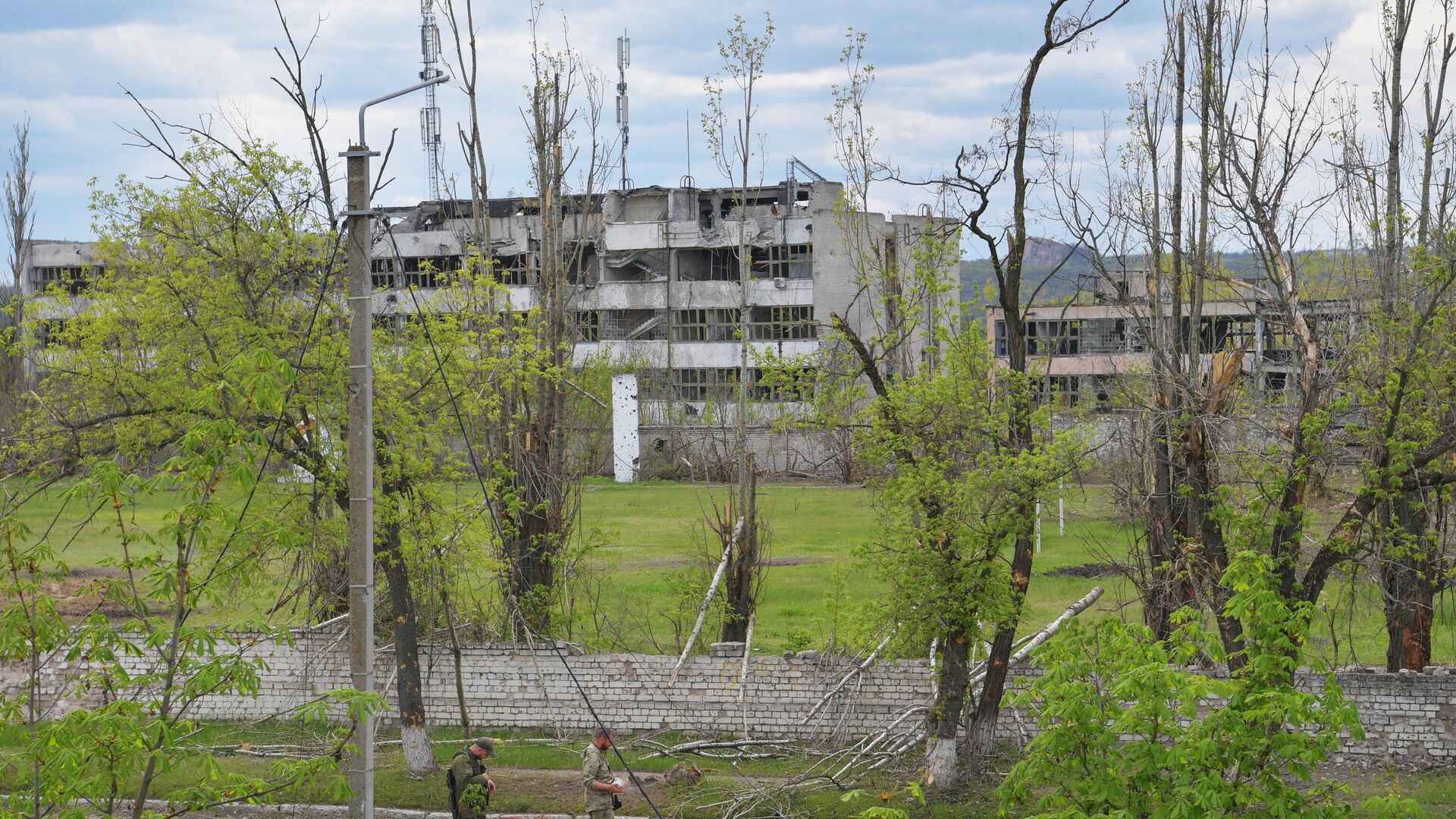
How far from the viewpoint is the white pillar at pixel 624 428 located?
170ft

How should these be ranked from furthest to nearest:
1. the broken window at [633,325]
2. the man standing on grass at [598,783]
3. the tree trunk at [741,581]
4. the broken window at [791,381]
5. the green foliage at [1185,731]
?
the broken window at [633,325], the tree trunk at [741,581], the broken window at [791,381], the man standing on grass at [598,783], the green foliage at [1185,731]

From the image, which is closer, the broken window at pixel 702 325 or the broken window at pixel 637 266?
the broken window at pixel 702 325

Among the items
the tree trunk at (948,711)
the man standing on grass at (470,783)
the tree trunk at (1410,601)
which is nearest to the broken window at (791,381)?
the tree trunk at (948,711)

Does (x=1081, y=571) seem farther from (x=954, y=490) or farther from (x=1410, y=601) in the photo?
(x=954, y=490)

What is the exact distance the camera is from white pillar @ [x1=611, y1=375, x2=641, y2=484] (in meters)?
51.8

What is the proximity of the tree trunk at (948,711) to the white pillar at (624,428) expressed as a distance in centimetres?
3733

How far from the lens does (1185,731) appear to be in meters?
7.81

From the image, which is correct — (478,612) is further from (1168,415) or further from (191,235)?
(1168,415)

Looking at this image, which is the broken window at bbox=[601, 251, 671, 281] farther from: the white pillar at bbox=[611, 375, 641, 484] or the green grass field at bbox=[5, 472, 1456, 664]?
the green grass field at bbox=[5, 472, 1456, 664]

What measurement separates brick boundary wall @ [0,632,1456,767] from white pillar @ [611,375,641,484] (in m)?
33.3

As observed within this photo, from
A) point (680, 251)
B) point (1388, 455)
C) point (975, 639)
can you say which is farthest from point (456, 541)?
point (680, 251)

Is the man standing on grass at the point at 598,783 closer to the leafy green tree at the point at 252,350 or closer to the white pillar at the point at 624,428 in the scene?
the leafy green tree at the point at 252,350

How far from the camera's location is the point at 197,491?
704cm

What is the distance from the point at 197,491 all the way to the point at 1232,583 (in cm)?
649
